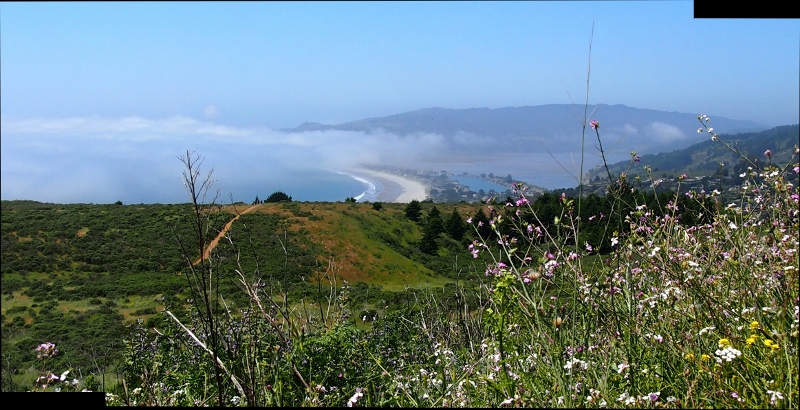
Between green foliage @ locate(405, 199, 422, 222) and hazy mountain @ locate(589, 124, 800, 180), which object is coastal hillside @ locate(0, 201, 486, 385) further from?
hazy mountain @ locate(589, 124, 800, 180)

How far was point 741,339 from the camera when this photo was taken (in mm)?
2039

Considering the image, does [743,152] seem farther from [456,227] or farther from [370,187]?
[370,187]

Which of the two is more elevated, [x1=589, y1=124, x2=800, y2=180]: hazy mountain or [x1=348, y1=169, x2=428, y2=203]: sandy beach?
[x1=589, y1=124, x2=800, y2=180]: hazy mountain

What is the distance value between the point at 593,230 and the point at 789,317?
2.57 meters

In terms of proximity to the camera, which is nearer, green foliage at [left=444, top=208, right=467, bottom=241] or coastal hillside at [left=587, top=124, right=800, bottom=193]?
coastal hillside at [left=587, top=124, right=800, bottom=193]

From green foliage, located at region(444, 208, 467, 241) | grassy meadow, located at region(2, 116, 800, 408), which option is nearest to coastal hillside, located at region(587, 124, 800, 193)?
grassy meadow, located at region(2, 116, 800, 408)

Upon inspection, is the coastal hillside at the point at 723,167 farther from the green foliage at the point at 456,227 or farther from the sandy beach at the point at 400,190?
the sandy beach at the point at 400,190

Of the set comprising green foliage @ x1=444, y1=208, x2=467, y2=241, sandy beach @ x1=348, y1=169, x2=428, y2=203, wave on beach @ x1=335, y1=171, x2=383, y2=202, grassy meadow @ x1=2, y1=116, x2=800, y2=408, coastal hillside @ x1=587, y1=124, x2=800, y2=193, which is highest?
coastal hillside @ x1=587, y1=124, x2=800, y2=193

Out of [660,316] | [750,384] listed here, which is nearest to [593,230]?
[660,316]

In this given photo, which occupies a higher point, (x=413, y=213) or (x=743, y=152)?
(x=743, y=152)

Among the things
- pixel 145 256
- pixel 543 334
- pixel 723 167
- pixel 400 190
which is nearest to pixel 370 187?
pixel 400 190

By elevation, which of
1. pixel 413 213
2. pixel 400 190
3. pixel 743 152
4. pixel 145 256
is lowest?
pixel 400 190

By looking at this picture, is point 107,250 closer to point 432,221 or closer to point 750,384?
point 432,221

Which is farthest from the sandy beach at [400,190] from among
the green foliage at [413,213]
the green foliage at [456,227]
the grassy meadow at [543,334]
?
the grassy meadow at [543,334]
